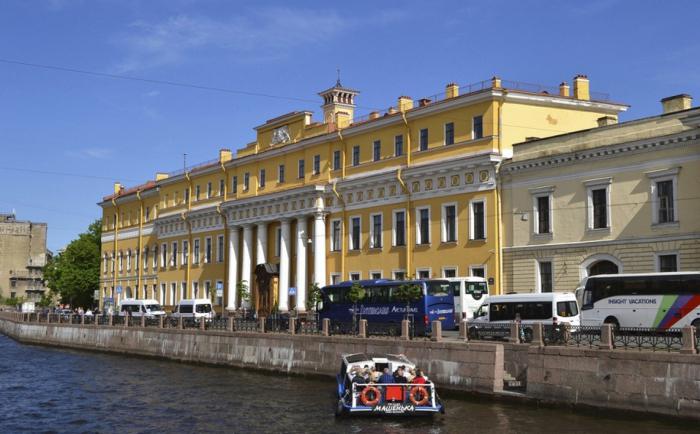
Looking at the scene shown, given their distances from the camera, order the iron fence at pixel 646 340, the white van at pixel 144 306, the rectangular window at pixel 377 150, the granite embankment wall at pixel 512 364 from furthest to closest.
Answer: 1. the white van at pixel 144 306
2. the rectangular window at pixel 377 150
3. the iron fence at pixel 646 340
4. the granite embankment wall at pixel 512 364

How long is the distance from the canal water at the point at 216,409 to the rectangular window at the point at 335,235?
1371cm

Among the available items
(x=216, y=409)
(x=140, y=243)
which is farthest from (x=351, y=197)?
(x=140, y=243)

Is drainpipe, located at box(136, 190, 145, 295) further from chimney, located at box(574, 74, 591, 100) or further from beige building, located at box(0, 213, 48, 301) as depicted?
beige building, located at box(0, 213, 48, 301)

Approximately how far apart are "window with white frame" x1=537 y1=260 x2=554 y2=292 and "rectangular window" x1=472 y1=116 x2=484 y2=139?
673 cm

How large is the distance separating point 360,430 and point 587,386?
6104 millimetres

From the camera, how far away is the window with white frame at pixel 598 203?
35.1m

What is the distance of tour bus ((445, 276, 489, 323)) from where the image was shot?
35969 mm

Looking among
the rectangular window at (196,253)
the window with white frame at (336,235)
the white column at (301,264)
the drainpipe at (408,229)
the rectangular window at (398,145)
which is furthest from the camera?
the rectangular window at (196,253)

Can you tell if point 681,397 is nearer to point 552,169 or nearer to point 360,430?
point 360,430

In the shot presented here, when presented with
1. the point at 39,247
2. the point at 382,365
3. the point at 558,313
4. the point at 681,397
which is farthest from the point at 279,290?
the point at 39,247

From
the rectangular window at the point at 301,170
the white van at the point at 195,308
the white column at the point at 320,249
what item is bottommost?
the white van at the point at 195,308

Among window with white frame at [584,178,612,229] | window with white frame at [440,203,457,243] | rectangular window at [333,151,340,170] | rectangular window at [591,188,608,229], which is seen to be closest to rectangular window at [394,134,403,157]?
window with white frame at [440,203,457,243]

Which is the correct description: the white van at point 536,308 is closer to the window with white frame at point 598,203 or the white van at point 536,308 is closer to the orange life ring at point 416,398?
the window with white frame at point 598,203

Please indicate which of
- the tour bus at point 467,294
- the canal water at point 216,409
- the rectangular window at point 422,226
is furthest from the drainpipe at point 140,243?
the tour bus at point 467,294
